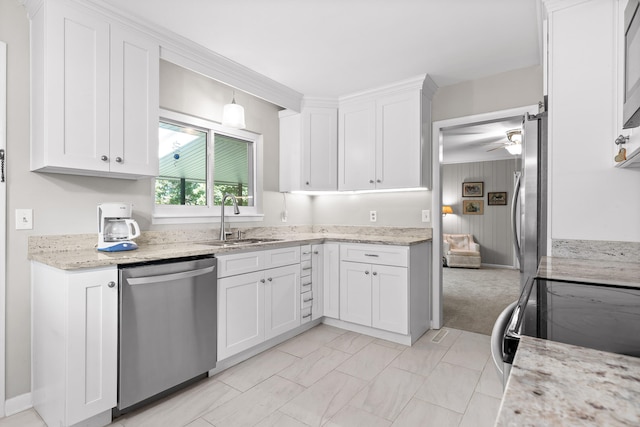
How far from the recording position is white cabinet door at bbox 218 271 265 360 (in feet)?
7.43

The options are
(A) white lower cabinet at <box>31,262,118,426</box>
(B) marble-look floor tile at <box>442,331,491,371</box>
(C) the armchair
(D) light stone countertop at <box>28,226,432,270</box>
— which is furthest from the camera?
(C) the armchair

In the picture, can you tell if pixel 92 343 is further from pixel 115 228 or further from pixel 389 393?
pixel 389 393

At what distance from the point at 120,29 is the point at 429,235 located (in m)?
2.98

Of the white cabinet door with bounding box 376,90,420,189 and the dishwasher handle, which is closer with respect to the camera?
the dishwasher handle

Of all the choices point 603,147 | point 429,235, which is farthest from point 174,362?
point 603,147

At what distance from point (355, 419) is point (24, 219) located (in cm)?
222

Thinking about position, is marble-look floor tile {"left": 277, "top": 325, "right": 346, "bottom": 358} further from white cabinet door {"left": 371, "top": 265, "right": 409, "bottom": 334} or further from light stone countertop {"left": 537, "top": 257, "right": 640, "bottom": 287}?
light stone countertop {"left": 537, "top": 257, "right": 640, "bottom": 287}

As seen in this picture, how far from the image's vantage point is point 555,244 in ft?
5.77

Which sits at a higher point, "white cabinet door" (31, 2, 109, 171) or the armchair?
"white cabinet door" (31, 2, 109, 171)

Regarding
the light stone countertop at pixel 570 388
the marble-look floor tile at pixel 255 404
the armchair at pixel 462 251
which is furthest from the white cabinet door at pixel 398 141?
the armchair at pixel 462 251

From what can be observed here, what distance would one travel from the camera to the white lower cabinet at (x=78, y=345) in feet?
5.16

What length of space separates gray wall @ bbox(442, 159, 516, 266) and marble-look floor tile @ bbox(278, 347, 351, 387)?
4874 mm

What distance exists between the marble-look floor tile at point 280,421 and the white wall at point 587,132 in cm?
174

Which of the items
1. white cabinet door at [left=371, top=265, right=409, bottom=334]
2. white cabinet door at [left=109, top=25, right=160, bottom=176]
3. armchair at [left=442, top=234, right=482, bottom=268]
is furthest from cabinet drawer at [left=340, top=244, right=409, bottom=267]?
armchair at [left=442, top=234, right=482, bottom=268]
